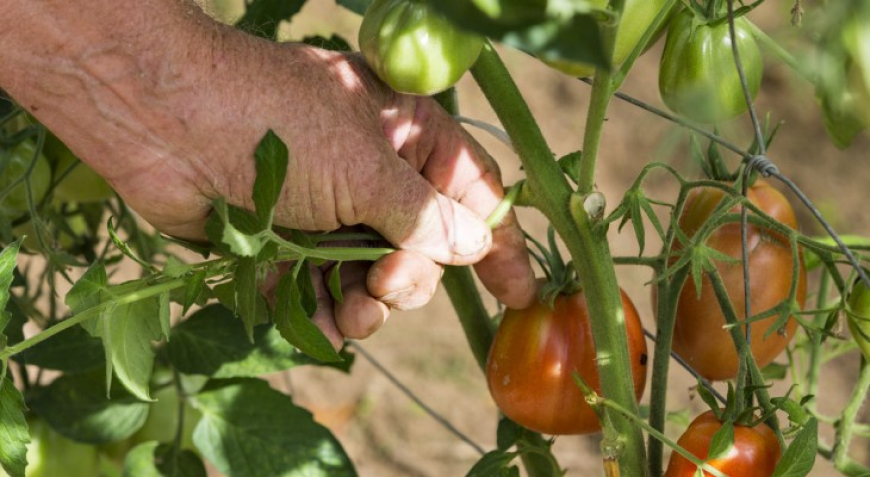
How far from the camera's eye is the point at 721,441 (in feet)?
2.20

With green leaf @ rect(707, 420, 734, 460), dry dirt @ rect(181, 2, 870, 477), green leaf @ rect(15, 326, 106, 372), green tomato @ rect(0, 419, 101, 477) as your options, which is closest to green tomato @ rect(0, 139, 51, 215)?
green leaf @ rect(15, 326, 106, 372)

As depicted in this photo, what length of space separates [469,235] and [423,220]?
39mm

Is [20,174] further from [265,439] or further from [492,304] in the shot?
[492,304]

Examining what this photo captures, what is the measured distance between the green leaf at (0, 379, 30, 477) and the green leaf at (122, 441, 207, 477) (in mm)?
327

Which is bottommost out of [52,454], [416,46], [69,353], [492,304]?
[492,304]

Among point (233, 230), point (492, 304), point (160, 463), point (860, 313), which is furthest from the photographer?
point (492, 304)

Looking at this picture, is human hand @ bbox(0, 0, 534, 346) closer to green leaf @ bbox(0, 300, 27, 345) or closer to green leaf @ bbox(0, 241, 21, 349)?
green leaf @ bbox(0, 241, 21, 349)

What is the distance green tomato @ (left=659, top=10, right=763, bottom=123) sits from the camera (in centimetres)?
75

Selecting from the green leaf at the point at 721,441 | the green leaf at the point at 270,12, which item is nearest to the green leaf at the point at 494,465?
the green leaf at the point at 721,441

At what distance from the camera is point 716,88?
75 centimetres

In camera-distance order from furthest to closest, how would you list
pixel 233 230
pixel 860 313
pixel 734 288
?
pixel 734 288, pixel 860 313, pixel 233 230

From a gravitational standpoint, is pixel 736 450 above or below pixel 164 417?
above

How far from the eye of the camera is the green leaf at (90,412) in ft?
3.56

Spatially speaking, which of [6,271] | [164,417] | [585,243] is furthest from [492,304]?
[6,271]
